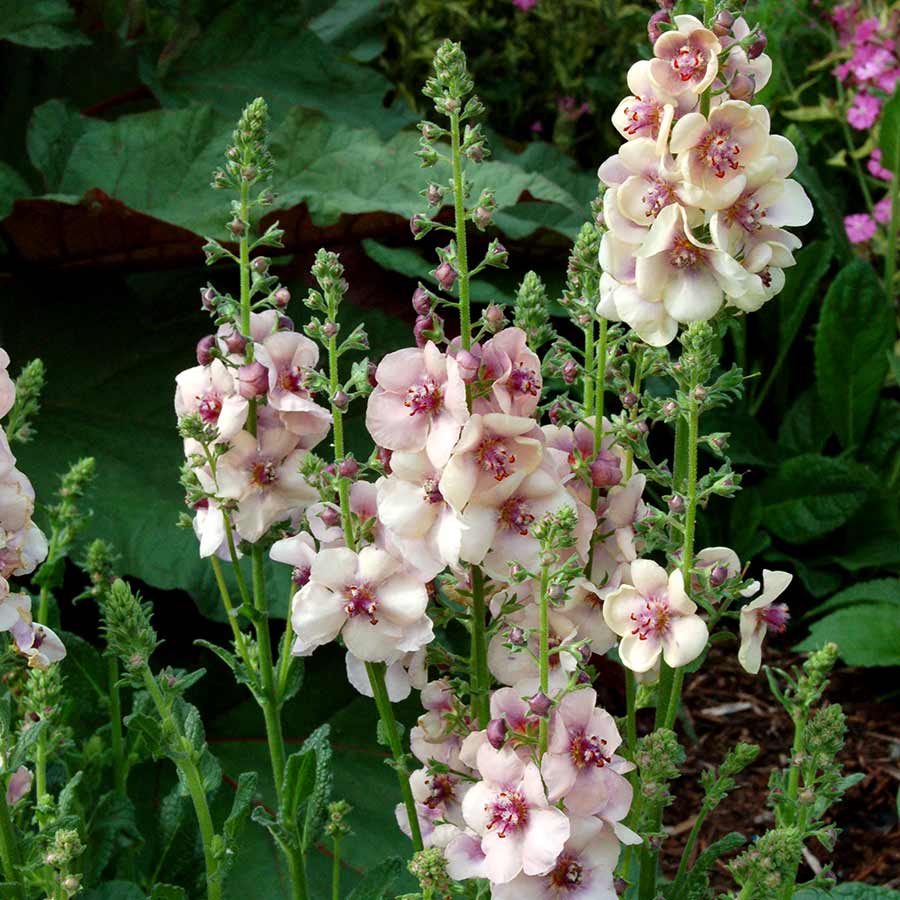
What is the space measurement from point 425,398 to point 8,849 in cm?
47

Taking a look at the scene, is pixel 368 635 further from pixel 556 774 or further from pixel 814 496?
pixel 814 496

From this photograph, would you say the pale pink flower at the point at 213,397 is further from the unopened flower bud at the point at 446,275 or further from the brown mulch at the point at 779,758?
the brown mulch at the point at 779,758

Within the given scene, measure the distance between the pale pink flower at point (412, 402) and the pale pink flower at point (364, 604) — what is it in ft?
0.31

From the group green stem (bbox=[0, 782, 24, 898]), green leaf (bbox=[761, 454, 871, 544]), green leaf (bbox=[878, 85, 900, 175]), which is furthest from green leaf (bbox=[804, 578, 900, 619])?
green stem (bbox=[0, 782, 24, 898])

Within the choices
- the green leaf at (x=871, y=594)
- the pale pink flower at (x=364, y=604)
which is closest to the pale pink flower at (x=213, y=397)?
the pale pink flower at (x=364, y=604)

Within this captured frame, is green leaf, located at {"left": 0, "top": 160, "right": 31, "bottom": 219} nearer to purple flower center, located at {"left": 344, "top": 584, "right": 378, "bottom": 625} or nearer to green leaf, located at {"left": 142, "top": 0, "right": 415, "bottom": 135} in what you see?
green leaf, located at {"left": 142, "top": 0, "right": 415, "bottom": 135}

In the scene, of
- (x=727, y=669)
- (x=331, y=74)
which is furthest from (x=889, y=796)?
(x=331, y=74)

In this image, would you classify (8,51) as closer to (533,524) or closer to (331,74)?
(331,74)

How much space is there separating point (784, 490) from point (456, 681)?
177 cm

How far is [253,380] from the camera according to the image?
3.47 ft

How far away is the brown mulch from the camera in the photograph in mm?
2186

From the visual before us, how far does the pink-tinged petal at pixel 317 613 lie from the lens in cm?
101

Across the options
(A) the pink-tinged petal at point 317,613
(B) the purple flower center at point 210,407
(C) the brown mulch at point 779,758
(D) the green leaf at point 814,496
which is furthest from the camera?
(D) the green leaf at point 814,496

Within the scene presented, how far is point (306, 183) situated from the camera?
2.38m
